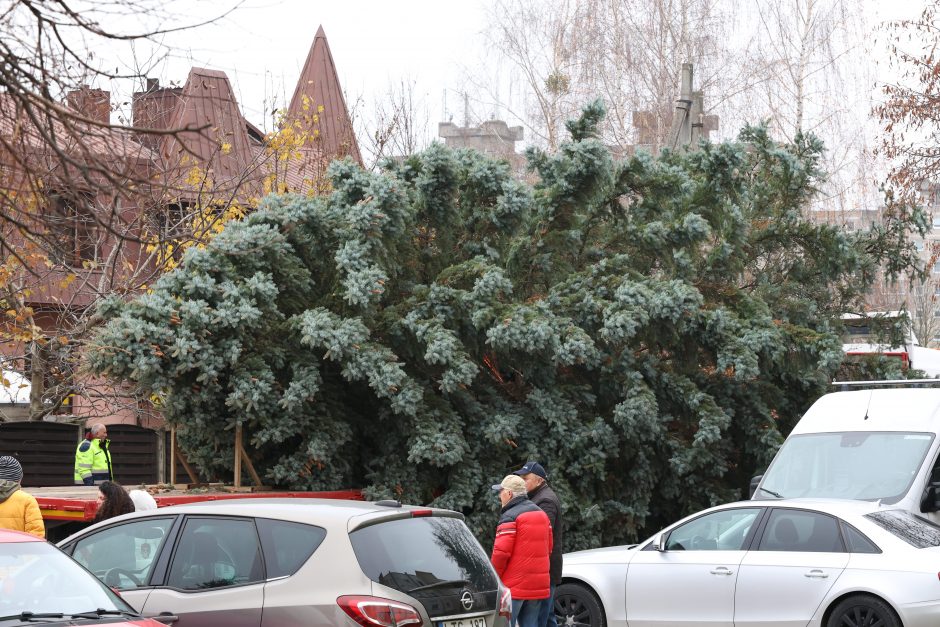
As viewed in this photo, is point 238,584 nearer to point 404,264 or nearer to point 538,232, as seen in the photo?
point 404,264

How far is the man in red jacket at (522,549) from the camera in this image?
9.38m

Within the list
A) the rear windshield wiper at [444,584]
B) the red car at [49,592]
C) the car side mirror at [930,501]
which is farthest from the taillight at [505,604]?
the car side mirror at [930,501]

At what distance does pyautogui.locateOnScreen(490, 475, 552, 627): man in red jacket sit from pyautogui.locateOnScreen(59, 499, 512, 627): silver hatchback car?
180cm

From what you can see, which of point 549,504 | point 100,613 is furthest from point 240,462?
point 100,613

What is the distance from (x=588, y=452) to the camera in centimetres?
1495

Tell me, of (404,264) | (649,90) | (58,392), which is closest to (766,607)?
(404,264)

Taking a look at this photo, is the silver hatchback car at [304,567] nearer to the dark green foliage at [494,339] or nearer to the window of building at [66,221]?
the window of building at [66,221]

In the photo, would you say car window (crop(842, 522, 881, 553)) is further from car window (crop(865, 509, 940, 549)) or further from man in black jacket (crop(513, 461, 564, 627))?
man in black jacket (crop(513, 461, 564, 627))

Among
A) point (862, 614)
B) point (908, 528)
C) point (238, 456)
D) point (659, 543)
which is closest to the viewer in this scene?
point (862, 614)

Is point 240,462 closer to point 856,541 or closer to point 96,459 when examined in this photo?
point 96,459

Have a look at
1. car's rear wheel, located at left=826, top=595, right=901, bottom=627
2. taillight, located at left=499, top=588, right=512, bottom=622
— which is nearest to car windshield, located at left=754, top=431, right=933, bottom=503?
car's rear wheel, located at left=826, top=595, right=901, bottom=627

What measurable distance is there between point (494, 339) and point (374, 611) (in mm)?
7755

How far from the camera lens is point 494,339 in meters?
14.1

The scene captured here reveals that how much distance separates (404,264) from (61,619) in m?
9.90
